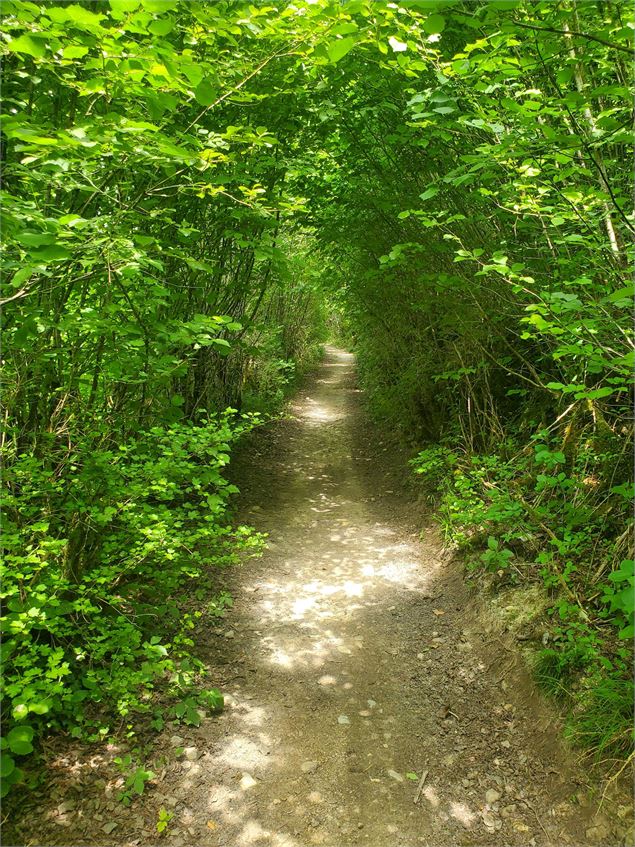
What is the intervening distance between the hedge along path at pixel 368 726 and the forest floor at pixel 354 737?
0.01m

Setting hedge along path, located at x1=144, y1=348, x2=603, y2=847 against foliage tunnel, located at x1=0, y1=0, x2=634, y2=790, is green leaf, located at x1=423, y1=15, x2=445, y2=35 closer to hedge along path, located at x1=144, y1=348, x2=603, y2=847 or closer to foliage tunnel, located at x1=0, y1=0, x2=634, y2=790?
foliage tunnel, located at x1=0, y1=0, x2=634, y2=790

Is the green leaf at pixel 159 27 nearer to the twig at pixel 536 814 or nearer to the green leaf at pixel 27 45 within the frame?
the green leaf at pixel 27 45

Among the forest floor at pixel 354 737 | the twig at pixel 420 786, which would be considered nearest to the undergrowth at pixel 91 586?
the forest floor at pixel 354 737

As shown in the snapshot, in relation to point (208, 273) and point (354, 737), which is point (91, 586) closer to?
point (354, 737)

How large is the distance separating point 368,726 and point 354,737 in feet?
0.51

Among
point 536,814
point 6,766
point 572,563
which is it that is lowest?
point 536,814

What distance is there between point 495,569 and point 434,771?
2034 millimetres

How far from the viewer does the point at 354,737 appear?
3.56m

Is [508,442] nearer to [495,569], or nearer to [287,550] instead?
[495,569]

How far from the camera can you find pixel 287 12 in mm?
3266

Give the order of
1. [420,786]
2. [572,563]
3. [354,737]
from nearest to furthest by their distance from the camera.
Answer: [420,786]
[354,737]
[572,563]

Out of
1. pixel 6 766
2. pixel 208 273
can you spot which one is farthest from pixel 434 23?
pixel 6 766

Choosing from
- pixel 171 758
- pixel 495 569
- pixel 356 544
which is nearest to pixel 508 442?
pixel 495 569

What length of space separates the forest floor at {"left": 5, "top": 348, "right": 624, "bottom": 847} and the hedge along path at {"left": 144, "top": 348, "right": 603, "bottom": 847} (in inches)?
0.4
